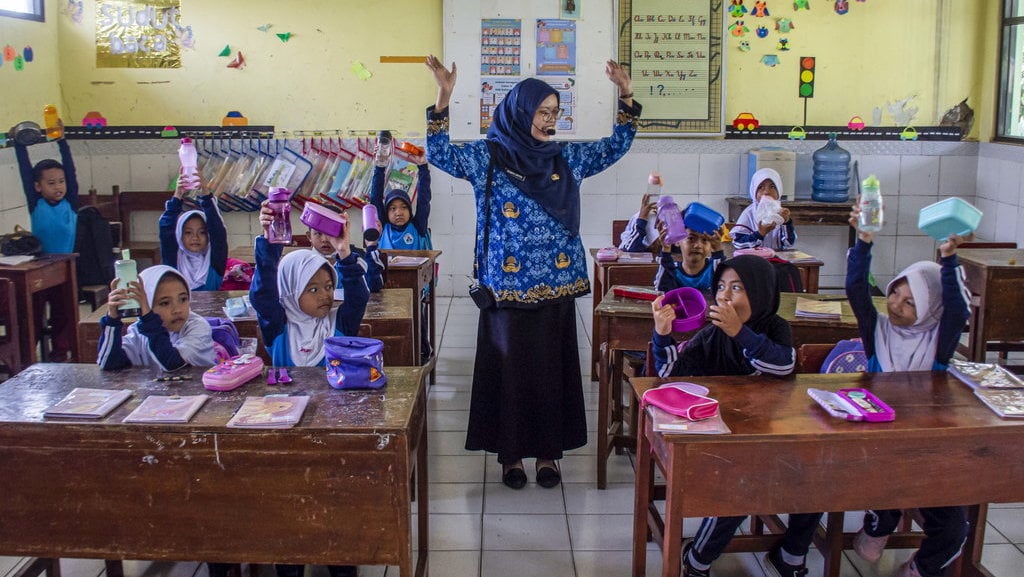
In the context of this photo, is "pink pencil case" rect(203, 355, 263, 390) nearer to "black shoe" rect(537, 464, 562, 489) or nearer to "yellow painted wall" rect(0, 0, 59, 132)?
"black shoe" rect(537, 464, 562, 489)

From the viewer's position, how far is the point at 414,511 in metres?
3.73

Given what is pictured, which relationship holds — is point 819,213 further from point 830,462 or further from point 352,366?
point 352,366

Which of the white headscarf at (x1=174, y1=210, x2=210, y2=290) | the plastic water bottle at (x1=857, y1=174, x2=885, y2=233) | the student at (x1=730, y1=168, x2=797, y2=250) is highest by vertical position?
the plastic water bottle at (x1=857, y1=174, x2=885, y2=233)

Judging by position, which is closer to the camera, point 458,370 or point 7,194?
point 458,370

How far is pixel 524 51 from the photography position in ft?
24.5

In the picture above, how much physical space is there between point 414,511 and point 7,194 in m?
4.39

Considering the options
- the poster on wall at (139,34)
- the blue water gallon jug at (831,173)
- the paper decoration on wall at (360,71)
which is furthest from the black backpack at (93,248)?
the blue water gallon jug at (831,173)

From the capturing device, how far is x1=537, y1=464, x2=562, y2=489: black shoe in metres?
3.99

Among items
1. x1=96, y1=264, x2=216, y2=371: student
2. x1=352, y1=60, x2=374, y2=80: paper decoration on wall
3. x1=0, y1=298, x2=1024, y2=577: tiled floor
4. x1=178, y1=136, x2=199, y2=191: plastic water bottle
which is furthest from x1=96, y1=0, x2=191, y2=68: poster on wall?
x1=96, y1=264, x2=216, y2=371: student

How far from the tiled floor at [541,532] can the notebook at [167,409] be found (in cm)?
86

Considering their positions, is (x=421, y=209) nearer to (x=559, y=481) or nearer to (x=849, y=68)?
(x=559, y=481)

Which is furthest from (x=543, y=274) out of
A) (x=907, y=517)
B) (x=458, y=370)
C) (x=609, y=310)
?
(x=458, y=370)

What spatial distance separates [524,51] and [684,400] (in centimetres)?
528

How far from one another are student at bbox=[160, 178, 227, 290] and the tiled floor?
1.39 meters
